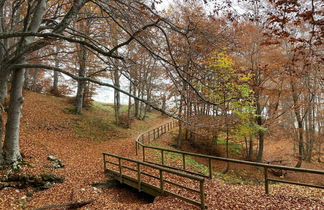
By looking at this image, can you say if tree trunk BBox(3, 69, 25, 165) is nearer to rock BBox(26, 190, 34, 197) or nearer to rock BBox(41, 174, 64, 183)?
rock BBox(41, 174, 64, 183)

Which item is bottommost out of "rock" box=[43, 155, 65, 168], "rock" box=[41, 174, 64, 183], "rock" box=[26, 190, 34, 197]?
"rock" box=[26, 190, 34, 197]

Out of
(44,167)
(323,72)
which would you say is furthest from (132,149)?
(323,72)

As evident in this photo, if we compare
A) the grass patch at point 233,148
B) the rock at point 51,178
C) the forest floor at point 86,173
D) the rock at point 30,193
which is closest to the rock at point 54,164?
the forest floor at point 86,173

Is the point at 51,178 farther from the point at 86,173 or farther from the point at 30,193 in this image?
the point at 86,173

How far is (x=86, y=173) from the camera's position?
8.34 m

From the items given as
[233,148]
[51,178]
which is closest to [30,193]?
[51,178]

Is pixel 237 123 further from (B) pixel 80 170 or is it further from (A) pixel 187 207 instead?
(B) pixel 80 170

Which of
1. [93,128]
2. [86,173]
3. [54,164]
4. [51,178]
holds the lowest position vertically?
[86,173]

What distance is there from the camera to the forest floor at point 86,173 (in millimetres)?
5281

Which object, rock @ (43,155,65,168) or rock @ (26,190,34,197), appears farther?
rock @ (43,155,65,168)

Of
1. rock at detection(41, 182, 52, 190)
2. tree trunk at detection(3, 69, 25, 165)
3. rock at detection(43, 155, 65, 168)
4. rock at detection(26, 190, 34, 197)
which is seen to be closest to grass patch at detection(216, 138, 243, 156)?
rock at detection(43, 155, 65, 168)

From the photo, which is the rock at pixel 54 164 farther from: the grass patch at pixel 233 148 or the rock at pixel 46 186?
the grass patch at pixel 233 148

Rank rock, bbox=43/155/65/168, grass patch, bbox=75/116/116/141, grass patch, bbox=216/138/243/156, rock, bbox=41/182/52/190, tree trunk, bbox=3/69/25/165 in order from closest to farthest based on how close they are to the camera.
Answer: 1. rock, bbox=41/182/52/190
2. tree trunk, bbox=3/69/25/165
3. rock, bbox=43/155/65/168
4. grass patch, bbox=75/116/116/141
5. grass patch, bbox=216/138/243/156

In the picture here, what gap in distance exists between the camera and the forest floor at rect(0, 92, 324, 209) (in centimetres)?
528
